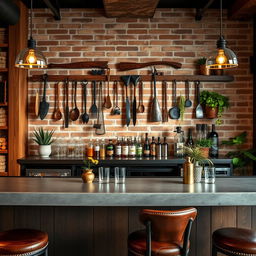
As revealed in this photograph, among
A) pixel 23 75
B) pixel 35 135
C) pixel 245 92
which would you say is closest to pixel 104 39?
pixel 23 75

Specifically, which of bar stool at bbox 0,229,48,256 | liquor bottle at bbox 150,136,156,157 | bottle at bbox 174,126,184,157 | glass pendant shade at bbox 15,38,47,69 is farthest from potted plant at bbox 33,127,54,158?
bar stool at bbox 0,229,48,256

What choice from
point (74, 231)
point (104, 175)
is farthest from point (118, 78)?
point (74, 231)

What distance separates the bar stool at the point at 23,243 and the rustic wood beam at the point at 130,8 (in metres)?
2.75

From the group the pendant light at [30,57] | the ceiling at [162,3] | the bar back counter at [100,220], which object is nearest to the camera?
the bar back counter at [100,220]

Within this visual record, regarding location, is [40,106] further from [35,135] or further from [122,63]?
[122,63]

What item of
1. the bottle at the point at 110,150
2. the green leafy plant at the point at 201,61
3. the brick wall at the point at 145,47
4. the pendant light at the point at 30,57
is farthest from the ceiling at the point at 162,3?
the pendant light at the point at 30,57

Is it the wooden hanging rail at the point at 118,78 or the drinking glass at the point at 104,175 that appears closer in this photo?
the drinking glass at the point at 104,175

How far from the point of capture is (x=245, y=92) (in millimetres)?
5016

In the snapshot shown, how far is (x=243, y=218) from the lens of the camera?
2.82 m

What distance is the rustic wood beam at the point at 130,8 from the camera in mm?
4203

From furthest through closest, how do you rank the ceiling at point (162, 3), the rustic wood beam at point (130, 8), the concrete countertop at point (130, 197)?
the ceiling at point (162, 3), the rustic wood beam at point (130, 8), the concrete countertop at point (130, 197)

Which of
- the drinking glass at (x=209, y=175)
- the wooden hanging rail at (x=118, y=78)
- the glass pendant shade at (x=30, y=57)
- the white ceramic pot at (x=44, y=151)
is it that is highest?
the wooden hanging rail at (x=118, y=78)

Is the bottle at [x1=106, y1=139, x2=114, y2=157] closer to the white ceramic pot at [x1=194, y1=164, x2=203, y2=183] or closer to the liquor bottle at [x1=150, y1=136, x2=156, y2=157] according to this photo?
the liquor bottle at [x1=150, y1=136, x2=156, y2=157]

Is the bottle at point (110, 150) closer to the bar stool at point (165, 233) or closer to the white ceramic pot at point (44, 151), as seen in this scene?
the white ceramic pot at point (44, 151)
